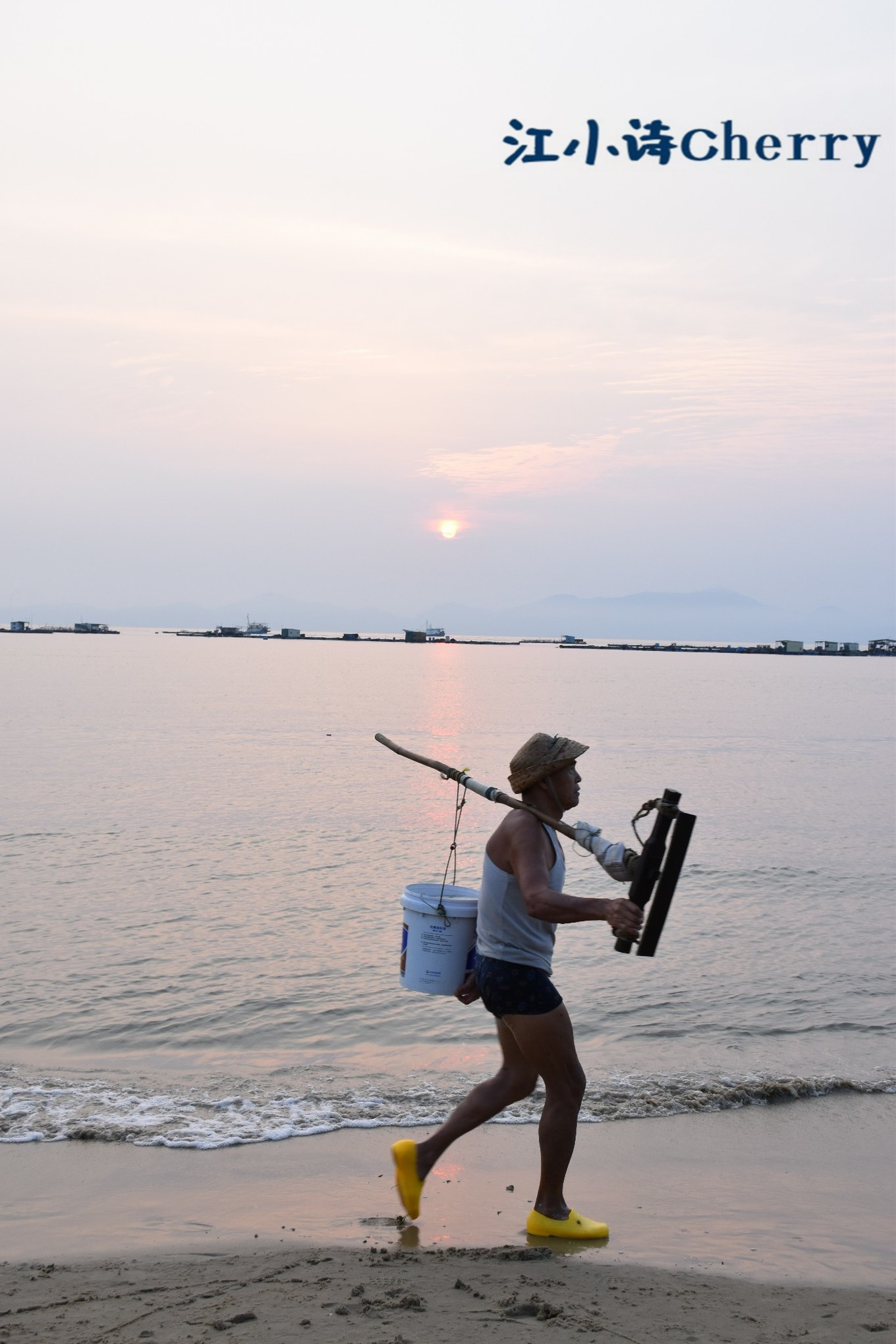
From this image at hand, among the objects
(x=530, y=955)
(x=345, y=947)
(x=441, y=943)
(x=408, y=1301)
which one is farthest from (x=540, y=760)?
(x=345, y=947)

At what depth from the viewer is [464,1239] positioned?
501cm

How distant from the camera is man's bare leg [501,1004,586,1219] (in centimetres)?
467

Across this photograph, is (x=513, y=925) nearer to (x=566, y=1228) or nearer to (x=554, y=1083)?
(x=554, y=1083)

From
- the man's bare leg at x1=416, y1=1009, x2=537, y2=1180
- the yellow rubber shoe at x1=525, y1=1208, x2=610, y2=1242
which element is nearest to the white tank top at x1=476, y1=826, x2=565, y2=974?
the man's bare leg at x1=416, y1=1009, x2=537, y2=1180

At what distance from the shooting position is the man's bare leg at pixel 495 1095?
488cm

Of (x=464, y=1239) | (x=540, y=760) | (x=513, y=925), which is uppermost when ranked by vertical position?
(x=540, y=760)

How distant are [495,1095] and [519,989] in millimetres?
569

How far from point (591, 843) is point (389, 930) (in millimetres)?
7654

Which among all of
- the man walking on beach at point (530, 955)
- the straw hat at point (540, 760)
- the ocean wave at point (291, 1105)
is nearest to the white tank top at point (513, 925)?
the man walking on beach at point (530, 955)

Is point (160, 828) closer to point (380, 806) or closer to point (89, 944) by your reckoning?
point (380, 806)

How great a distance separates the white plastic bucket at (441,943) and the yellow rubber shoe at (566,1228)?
1015 millimetres

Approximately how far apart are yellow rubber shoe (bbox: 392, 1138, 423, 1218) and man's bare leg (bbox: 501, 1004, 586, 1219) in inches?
21.1

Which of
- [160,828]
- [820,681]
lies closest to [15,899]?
[160,828]

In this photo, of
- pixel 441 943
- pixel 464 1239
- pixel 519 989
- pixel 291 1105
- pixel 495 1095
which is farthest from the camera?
pixel 291 1105
